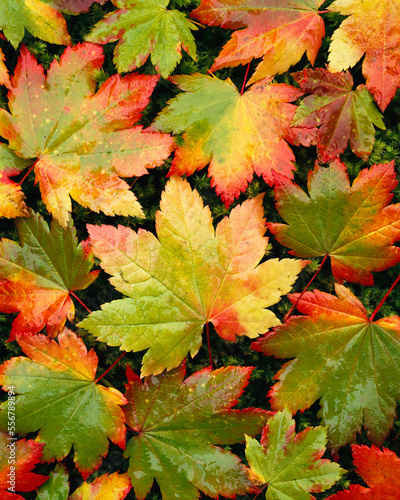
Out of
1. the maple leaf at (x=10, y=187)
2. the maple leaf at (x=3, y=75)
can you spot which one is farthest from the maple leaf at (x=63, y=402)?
the maple leaf at (x=3, y=75)

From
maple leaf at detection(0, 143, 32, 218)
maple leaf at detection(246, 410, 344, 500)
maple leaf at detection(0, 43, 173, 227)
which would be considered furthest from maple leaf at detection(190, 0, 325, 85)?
maple leaf at detection(246, 410, 344, 500)

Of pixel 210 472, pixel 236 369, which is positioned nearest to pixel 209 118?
pixel 236 369

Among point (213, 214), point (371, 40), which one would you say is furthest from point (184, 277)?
point (371, 40)

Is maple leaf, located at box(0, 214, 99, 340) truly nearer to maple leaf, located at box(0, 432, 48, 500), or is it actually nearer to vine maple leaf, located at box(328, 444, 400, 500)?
maple leaf, located at box(0, 432, 48, 500)

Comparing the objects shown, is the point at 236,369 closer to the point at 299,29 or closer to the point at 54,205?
the point at 54,205

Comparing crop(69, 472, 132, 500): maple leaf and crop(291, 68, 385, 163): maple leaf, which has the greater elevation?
crop(291, 68, 385, 163): maple leaf

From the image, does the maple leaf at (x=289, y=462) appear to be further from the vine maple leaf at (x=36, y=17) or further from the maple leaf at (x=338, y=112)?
the vine maple leaf at (x=36, y=17)
